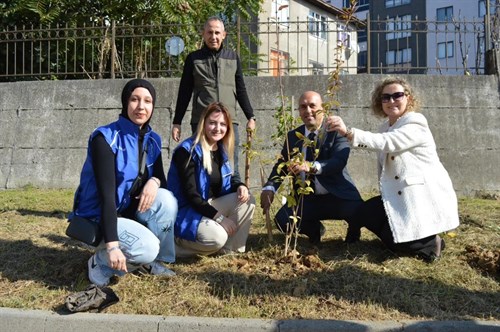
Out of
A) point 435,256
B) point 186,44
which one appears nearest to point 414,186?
point 435,256

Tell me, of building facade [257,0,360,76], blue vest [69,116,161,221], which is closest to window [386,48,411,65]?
building facade [257,0,360,76]

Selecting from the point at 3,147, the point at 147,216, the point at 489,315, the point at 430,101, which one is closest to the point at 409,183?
the point at 489,315

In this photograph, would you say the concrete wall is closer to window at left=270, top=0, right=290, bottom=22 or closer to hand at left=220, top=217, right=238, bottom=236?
window at left=270, top=0, right=290, bottom=22

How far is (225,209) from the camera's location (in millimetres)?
4160

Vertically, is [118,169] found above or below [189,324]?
above

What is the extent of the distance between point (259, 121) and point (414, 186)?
4740 mm

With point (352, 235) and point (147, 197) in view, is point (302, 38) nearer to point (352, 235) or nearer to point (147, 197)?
point (352, 235)

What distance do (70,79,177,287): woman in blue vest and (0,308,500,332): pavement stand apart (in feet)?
1.23

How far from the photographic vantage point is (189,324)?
3.00m

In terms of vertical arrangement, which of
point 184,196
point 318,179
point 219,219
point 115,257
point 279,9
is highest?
point 279,9

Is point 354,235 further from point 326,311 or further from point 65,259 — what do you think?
point 65,259

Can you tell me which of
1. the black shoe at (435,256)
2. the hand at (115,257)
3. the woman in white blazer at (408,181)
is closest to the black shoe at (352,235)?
the woman in white blazer at (408,181)

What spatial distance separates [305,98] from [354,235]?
1319 mm

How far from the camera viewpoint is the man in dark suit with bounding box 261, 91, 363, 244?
4109 mm
